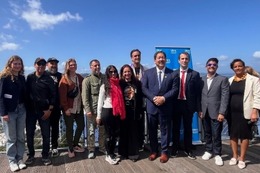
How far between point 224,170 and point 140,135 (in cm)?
167

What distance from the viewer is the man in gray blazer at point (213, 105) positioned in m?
4.42

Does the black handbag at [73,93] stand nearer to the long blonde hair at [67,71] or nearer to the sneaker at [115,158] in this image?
the long blonde hair at [67,71]

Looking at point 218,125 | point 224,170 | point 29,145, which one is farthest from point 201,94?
point 29,145

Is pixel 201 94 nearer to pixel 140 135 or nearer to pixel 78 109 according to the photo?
pixel 140 135

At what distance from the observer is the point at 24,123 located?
14.3 feet

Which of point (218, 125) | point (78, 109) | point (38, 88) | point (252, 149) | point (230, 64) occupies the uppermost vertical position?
point (230, 64)

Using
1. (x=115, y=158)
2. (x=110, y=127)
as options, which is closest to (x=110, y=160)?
(x=115, y=158)

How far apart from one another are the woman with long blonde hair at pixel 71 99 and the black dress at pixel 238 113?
2.71m

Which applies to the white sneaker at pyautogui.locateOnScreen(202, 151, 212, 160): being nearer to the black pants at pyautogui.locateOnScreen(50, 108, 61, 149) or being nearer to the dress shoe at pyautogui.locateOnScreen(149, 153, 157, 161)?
the dress shoe at pyautogui.locateOnScreen(149, 153, 157, 161)

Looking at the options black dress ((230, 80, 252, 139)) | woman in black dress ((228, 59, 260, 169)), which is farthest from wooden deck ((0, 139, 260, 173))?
black dress ((230, 80, 252, 139))

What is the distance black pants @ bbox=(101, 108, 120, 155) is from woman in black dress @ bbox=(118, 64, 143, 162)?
13 cm

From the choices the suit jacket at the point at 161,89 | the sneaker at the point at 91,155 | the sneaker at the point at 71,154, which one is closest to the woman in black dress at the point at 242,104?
the suit jacket at the point at 161,89

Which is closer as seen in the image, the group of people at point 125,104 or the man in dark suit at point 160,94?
the group of people at point 125,104

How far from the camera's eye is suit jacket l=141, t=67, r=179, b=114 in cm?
455
